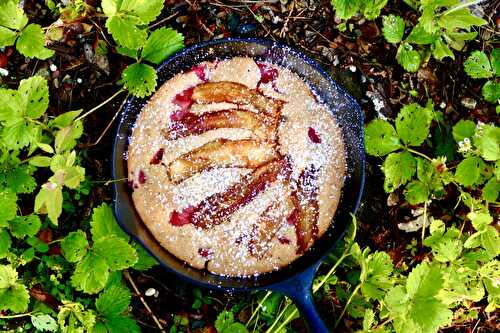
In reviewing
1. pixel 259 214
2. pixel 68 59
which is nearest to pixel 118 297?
pixel 259 214

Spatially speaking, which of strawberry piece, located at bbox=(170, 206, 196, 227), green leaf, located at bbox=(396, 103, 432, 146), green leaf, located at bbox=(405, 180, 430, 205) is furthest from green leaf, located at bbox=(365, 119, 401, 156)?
strawberry piece, located at bbox=(170, 206, 196, 227)

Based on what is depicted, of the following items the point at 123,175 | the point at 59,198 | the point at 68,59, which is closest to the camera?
the point at 59,198

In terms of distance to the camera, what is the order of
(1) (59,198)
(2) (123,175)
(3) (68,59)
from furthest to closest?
1. (3) (68,59)
2. (2) (123,175)
3. (1) (59,198)

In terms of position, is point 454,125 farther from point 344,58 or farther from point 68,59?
point 68,59

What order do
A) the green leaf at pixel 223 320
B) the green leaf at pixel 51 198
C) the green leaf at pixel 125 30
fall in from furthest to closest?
the green leaf at pixel 223 320, the green leaf at pixel 125 30, the green leaf at pixel 51 198

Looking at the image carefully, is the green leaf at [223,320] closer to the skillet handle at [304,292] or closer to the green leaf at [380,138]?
the skillet handle at [304,292]

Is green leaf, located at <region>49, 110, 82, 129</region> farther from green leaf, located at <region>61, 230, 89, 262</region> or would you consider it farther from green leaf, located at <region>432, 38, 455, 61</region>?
green leaf, located at <region>432, 38, 455, 61</region>

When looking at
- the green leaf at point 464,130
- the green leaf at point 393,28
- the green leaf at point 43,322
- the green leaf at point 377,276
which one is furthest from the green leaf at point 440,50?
the green leaf at point 43,322
